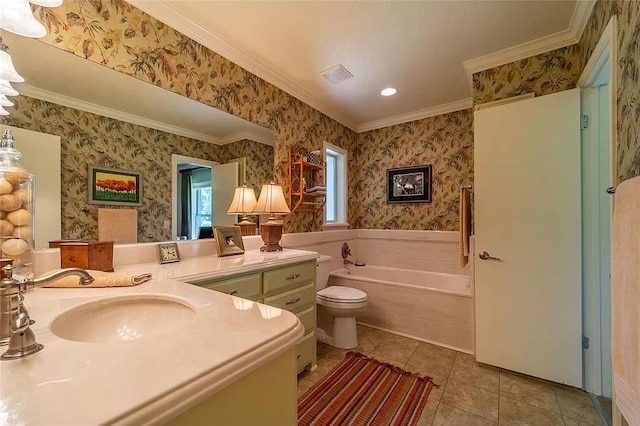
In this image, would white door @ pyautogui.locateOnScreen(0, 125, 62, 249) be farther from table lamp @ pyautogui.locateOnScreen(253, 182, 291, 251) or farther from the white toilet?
the white toilet

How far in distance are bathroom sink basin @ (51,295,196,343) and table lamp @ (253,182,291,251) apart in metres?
1.22

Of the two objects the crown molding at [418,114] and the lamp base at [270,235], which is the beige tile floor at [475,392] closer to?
the lamp base at [270,235]

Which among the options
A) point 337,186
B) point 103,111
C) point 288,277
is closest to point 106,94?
point 103,111

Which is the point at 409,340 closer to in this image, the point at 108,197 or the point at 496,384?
the point at 496,384

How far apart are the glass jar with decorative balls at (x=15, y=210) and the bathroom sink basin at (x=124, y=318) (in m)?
0.40

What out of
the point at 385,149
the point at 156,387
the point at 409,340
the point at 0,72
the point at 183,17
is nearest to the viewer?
the point at 156,387

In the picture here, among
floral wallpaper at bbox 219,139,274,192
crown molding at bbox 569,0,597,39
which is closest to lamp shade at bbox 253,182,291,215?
floral wallpaper at bbox 219,139,274,192

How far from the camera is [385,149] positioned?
3.61 metres

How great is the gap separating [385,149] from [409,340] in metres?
2.28

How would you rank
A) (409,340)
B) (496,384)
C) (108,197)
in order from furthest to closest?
(409,340), (496,384), (108,197)

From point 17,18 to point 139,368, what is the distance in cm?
138

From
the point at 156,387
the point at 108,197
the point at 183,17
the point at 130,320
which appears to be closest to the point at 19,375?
the point at 156,387

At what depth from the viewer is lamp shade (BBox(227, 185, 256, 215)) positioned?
209 centimetres

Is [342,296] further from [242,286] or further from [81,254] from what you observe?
[81,254]
